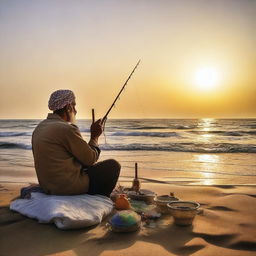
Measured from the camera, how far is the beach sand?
258 cm

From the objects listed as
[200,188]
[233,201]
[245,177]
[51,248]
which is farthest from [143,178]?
[51,248]

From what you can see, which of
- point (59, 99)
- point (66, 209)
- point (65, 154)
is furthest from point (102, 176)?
point (59, 99)

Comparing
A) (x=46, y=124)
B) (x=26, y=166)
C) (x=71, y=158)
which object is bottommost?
(x=26, y=166)

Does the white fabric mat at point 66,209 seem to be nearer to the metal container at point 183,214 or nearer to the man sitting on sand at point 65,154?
the man sitting on sand at point 65,154

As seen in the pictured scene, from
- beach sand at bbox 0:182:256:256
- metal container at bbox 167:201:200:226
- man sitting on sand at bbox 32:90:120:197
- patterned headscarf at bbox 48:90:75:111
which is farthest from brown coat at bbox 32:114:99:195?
metal container at bbox 167:201:200:226

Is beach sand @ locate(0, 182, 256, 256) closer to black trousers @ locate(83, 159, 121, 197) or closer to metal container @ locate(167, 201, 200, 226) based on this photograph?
metal container @ locate(167, 201, 200, 226)

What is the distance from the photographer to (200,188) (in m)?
5.01

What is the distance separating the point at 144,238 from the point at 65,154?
1125 millimetres

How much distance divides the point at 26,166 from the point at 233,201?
5.11m

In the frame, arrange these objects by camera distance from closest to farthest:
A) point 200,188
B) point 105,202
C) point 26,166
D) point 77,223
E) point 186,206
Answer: point 77,223 < point 186,206 < point 105,202 < point 200,188 < point 26,166

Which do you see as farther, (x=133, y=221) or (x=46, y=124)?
(x=46, y=124)

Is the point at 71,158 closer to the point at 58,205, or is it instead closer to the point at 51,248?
the point at 58,205

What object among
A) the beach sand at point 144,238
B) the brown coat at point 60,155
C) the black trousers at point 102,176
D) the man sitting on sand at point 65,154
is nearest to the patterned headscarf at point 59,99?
the man sitting on sand at point 65,154

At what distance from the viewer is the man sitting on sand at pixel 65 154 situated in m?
3.26
